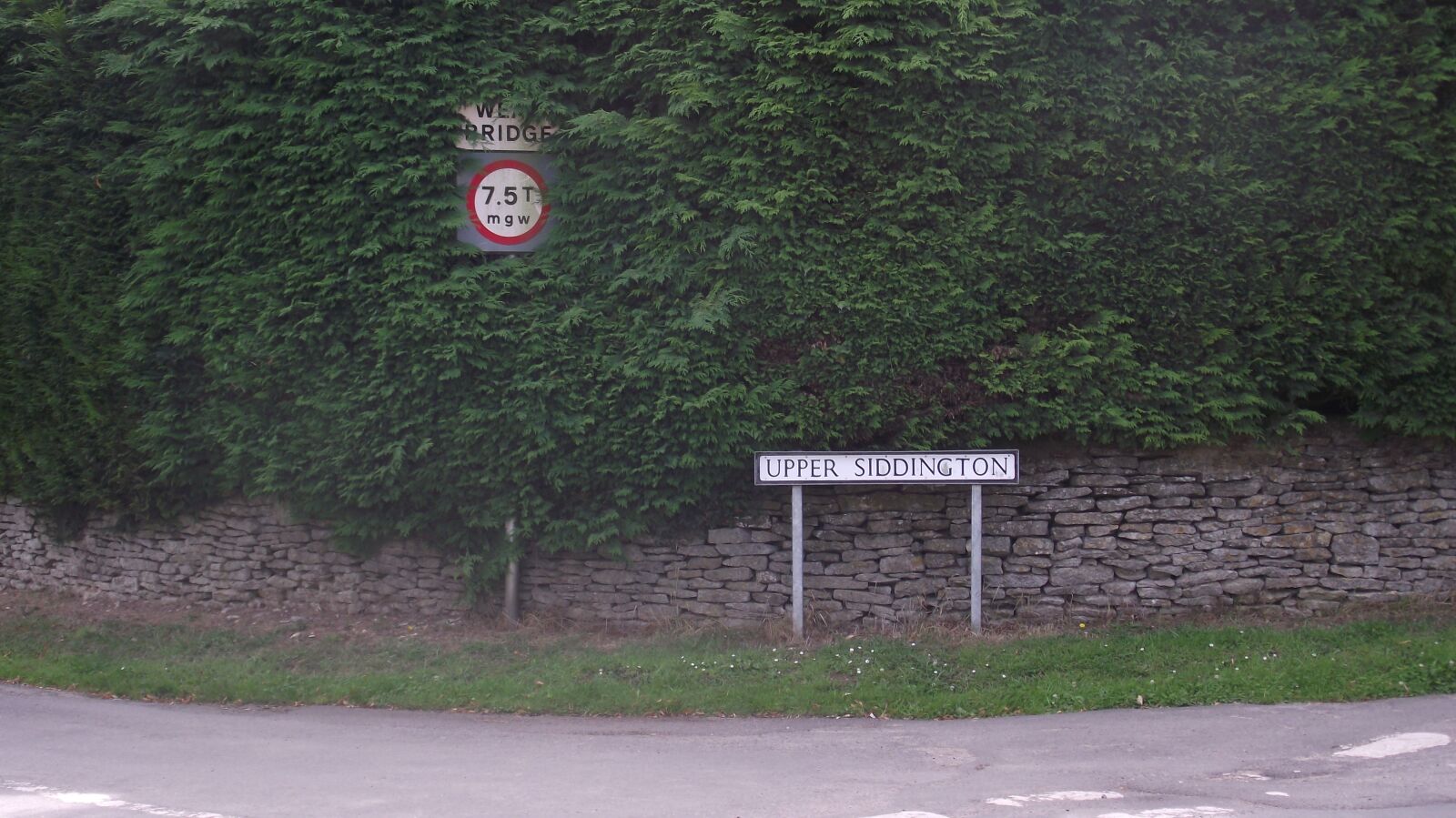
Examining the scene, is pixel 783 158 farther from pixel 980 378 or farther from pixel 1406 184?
pixel 1406 184

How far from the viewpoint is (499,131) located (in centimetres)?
955

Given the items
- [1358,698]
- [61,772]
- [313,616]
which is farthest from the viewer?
[313,616]

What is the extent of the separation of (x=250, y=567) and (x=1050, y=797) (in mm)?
7617

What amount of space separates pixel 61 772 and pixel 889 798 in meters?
4.75

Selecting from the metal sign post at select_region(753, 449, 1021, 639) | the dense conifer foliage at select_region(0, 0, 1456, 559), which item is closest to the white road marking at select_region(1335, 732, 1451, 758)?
the dense conifer foliage at select_region(0, 0, 1456, 559)

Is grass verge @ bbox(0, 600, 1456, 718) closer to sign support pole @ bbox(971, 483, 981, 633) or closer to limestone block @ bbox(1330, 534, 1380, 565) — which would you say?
sign support pole @ bbox(971, 483, 981, 633)

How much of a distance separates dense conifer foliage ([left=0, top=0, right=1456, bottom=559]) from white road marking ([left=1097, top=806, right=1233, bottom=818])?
12.1 feet

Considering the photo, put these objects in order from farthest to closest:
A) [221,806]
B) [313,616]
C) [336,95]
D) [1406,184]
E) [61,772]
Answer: [313,616] < [336,95] < [1406,184] < [61,772] < [221,806]

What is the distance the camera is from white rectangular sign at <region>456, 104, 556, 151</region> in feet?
31.0

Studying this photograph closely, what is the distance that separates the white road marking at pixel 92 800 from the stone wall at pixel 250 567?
381 cm

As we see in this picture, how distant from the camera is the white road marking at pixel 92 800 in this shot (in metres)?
5.70

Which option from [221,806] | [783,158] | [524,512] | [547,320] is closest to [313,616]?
Answer: [524,512]

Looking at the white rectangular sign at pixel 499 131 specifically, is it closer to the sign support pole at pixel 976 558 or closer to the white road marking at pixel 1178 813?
the sign support pole at pixel 976 558

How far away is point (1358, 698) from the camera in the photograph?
7402 millimetres
